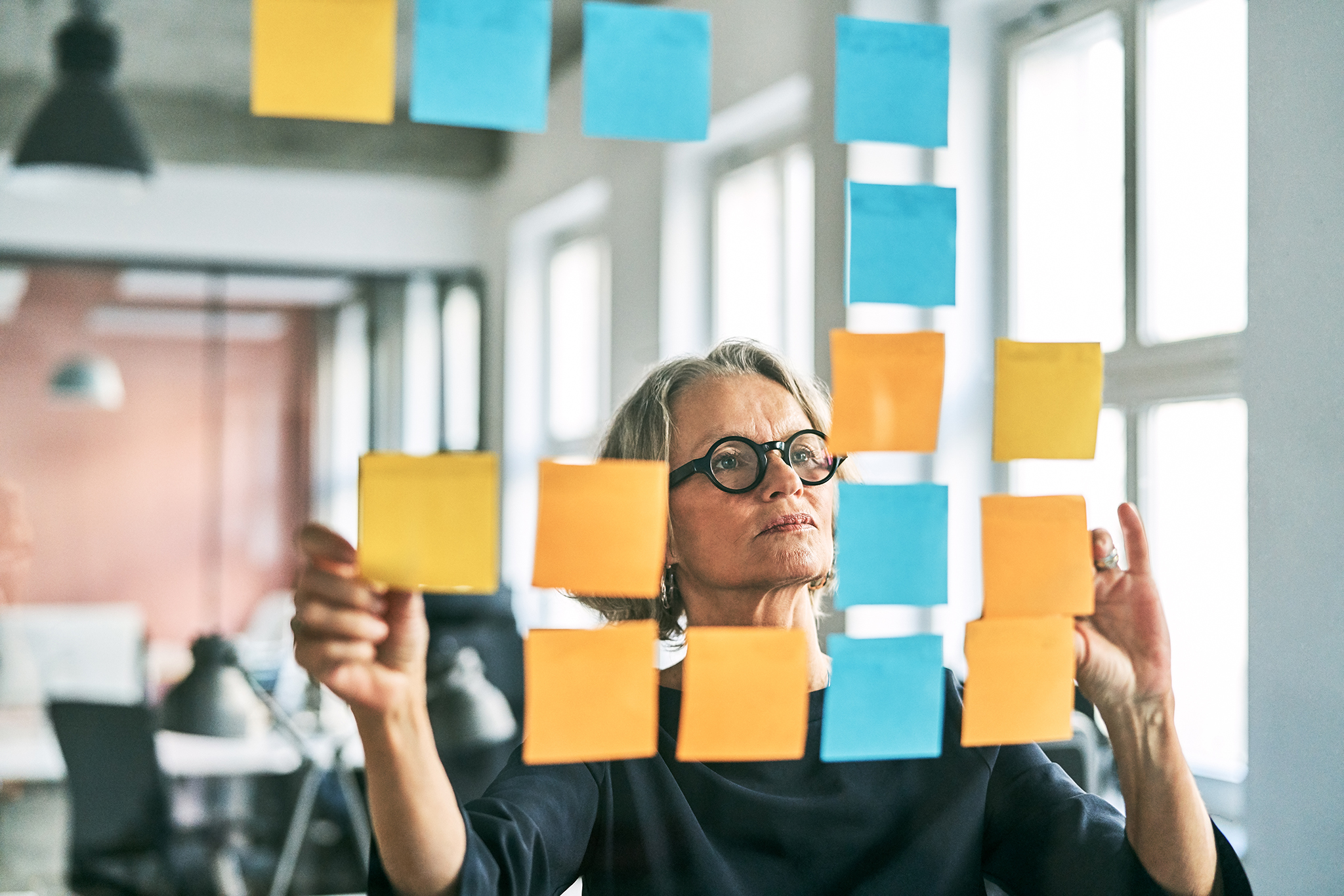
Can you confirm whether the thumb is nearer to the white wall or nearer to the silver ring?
the silver ring

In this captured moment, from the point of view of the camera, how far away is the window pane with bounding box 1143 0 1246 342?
2082 millimetres

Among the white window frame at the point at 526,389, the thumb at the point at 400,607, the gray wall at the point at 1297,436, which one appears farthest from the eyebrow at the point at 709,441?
the white window frame at the point at 526,389

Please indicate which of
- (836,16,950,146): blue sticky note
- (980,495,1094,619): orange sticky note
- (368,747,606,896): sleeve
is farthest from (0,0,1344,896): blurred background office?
(368,747,606,896): sleeve

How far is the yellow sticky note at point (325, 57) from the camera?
737 mm

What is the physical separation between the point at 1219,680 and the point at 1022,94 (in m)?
1.21

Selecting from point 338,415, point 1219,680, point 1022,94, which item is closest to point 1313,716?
point 1219,680

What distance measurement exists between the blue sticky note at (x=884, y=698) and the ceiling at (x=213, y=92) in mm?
3616

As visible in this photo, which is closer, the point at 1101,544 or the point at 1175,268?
the point at 1101,544

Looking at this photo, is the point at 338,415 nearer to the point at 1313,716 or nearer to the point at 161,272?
the point at 161,272

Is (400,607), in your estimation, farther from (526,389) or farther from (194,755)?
(526,389)

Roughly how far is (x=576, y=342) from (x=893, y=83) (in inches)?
170

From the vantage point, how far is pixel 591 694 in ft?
2.64

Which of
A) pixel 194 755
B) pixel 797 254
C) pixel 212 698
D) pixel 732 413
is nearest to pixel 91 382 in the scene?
pixel 194 755

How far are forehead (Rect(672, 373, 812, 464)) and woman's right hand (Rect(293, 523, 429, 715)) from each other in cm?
38
